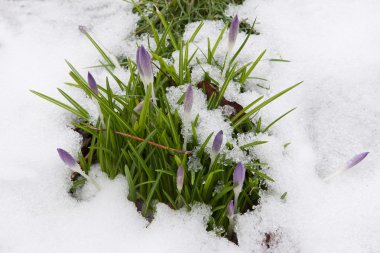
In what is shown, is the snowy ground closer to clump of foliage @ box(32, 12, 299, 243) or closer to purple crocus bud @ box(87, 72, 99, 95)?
clump of foliage @ box(32, 12, 299, 243)

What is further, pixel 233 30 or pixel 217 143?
pixel 233 30

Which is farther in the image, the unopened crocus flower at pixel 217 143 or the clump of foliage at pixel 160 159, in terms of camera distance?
the clump of foliage at pixel 160 159

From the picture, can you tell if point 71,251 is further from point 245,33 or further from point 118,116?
point 245,33

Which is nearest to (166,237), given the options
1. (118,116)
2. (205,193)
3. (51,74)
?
(205,193)

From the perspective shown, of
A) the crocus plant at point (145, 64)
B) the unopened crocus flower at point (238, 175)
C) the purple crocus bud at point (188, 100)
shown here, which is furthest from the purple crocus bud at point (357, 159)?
the crocus plant at point (145, 64)

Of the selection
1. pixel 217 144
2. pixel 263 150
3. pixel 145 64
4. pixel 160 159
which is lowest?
pixel 263 150

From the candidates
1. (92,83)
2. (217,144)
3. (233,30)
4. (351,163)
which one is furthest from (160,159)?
(351,163)

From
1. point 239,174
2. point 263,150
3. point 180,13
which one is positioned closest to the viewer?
point 239,174

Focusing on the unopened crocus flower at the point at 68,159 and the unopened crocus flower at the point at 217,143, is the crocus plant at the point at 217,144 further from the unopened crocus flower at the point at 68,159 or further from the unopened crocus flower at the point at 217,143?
the unopened crocus flower at the point at 68,159

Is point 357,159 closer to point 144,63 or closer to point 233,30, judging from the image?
point 233,30
